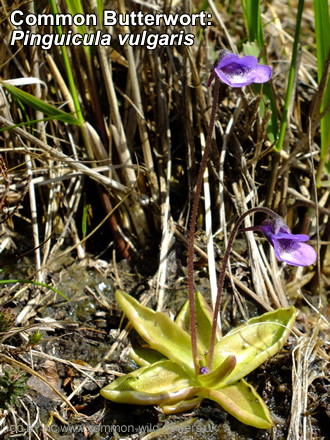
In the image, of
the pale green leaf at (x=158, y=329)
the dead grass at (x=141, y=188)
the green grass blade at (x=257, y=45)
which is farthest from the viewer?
the green grass blade at (x=257, y=45)

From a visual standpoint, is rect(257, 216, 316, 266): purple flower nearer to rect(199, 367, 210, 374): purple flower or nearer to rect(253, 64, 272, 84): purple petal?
rect(253, 64, 272, 84): purple petal

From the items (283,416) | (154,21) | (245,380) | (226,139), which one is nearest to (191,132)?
(226,139)

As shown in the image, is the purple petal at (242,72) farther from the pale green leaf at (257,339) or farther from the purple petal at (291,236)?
the pale green leaf at (257,339)

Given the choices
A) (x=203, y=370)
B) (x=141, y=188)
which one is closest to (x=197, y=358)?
(x=203, y=370)

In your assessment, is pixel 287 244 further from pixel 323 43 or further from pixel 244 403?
pixel 323 43

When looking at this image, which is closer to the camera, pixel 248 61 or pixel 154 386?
pixel 248 61

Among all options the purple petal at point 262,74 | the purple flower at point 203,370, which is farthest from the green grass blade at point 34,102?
the purple flower at point 203,370

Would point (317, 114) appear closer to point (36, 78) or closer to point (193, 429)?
point (36, 78)
